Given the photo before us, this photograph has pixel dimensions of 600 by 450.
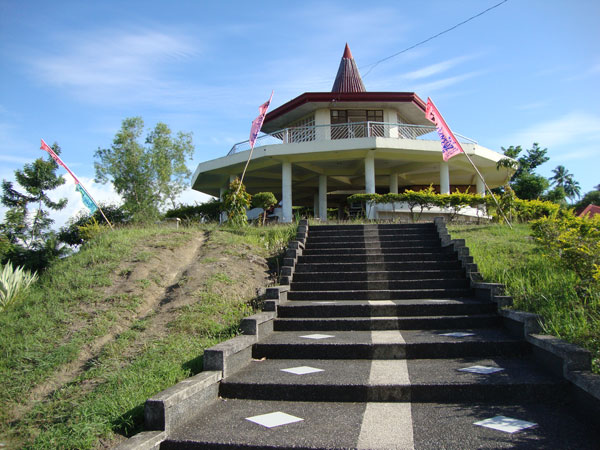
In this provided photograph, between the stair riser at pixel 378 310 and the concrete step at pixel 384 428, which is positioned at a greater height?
the stair riser at pixel 378 310

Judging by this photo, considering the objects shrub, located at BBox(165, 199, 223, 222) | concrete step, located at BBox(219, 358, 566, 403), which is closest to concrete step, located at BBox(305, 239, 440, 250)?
concrete step, located at BBox(219, 358, 566, 403)

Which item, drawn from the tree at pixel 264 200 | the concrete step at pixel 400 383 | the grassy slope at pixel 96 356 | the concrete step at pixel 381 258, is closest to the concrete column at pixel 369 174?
the tree at pixel 264 200

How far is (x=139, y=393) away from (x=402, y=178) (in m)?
23.6

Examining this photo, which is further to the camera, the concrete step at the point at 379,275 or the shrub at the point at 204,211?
the shrub at the point at 204,211

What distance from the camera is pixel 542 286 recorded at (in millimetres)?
5734

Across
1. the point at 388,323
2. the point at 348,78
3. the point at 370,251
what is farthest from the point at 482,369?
the point at 348,78

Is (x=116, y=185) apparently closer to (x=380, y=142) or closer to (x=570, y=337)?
(x=380, y=142)

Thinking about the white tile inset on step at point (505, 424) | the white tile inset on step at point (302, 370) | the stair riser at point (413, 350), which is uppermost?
the stair riser at point (413, 350)

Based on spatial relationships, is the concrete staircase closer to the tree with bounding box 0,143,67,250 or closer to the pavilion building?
the pavilion building

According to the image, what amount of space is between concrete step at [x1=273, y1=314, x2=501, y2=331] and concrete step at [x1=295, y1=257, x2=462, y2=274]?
2157 millimetres

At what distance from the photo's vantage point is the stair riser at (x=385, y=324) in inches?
224

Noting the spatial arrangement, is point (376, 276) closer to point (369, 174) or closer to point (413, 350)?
point (413, 350)

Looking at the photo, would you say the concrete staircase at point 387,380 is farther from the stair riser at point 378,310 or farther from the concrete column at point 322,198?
the concrete column at point 322,198

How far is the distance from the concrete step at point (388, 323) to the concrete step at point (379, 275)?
1722 mm
